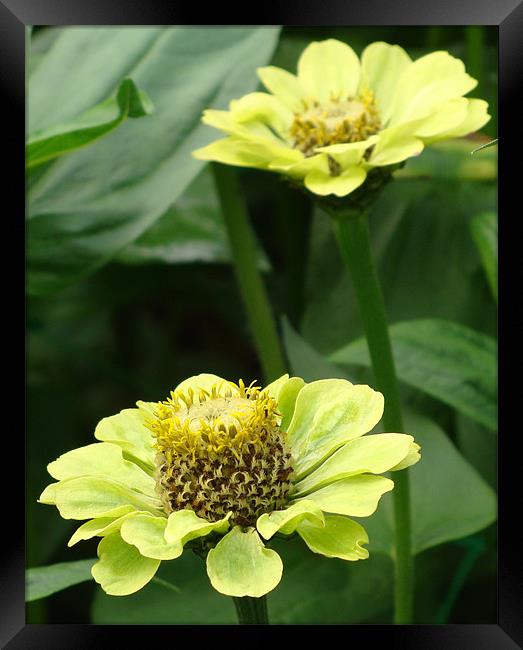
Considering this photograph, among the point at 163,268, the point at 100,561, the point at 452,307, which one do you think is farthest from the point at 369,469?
the point at 163,268

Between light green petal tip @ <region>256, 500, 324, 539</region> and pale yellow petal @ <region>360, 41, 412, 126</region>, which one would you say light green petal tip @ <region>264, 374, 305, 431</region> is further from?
pale yellow petal @ <region>360, 41, 412, 126</region>

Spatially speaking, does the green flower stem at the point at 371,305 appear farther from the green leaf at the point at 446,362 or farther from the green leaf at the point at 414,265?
the green leaf at the point at 414,265

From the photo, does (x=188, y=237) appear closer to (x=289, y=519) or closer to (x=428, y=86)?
(x=428, y=86)

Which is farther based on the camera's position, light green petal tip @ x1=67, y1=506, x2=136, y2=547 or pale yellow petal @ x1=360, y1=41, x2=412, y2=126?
pale yellow petal @ x1=360, y1=41, x2=412, y2=126

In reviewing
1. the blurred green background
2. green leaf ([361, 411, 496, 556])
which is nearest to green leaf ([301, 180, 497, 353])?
the blurred green background

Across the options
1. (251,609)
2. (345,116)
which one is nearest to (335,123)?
(345,116)

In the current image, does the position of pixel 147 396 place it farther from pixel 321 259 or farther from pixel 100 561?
pixel 100 561
